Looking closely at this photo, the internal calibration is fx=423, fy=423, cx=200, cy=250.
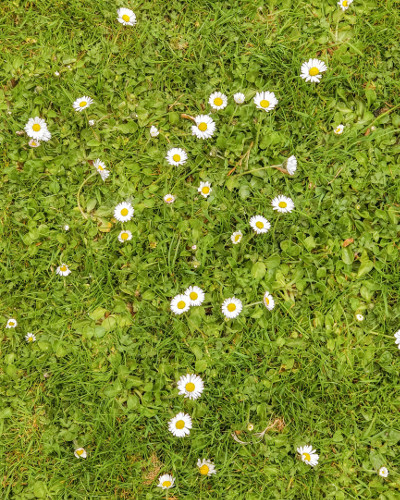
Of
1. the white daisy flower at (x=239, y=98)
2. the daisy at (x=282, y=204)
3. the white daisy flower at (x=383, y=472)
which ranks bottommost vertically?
the white daisy flower at (x=383, y=472)

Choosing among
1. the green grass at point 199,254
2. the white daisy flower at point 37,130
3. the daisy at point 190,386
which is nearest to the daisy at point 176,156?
the green grass at point 199,254

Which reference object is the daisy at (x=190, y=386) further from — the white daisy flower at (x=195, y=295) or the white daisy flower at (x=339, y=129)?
the white daisy flower at (x=339, y=129)

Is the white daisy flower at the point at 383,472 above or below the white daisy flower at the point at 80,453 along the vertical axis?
above

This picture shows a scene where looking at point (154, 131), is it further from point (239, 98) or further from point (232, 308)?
point (232, 308)

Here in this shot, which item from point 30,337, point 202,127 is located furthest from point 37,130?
point 30,337

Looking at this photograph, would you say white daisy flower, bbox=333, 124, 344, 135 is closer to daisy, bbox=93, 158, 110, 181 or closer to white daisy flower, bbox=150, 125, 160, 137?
white daisy flower, bbox=150, 125, 160, 137

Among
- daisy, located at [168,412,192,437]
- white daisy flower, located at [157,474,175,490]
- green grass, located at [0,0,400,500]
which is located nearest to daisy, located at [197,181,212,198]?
green grass, located at [0,0,400,500]

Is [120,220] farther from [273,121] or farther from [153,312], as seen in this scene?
[273,121]
